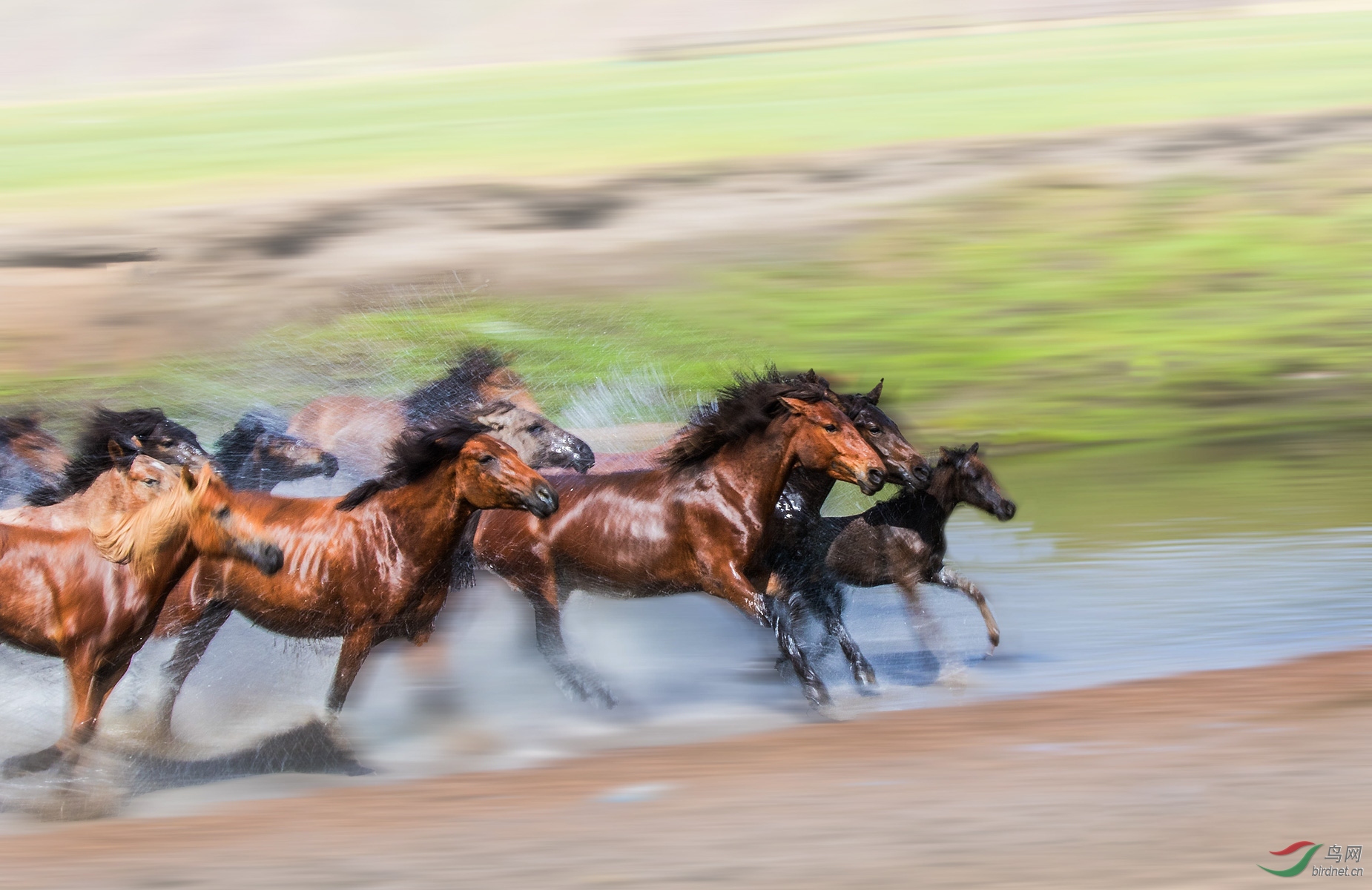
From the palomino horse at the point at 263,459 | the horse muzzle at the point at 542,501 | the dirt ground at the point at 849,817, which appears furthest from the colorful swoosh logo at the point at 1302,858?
the palomino horse at the point at 263,459

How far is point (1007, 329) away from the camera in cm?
1459

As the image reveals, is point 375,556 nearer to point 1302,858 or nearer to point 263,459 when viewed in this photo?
point 263,459

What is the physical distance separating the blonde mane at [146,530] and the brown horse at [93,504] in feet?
0.71

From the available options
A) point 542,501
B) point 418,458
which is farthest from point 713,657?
point 418,458

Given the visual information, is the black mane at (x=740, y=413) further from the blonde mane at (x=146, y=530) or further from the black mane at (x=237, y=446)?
the blonde mane at (x=146, y=530)

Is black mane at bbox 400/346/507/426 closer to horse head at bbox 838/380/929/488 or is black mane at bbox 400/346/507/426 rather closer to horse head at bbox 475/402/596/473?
horse head at bbox 475/402/596/473

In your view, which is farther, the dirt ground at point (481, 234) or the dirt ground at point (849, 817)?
the dirt ground at point (481, 234)

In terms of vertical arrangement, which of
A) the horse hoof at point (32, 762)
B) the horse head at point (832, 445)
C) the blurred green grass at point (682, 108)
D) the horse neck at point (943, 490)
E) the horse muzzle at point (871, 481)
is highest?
the horse head at point (832, 445)

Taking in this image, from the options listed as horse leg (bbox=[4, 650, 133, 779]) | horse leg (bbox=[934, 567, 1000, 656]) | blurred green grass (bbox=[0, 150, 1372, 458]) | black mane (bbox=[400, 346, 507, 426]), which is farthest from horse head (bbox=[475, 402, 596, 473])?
blurred green grass (bbox=[0, 150, 1372, 458])

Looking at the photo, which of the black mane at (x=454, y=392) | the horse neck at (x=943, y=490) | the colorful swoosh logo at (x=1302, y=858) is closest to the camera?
the colorful swoosh logo at (x=1302, y=858)

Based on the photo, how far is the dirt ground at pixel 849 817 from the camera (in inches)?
191

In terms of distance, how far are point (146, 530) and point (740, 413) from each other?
8.31 ft

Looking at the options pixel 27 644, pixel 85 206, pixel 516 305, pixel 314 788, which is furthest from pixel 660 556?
pixel 85 206

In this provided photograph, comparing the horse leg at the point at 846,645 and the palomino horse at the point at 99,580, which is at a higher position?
the palomino horse at the point at 99,580
